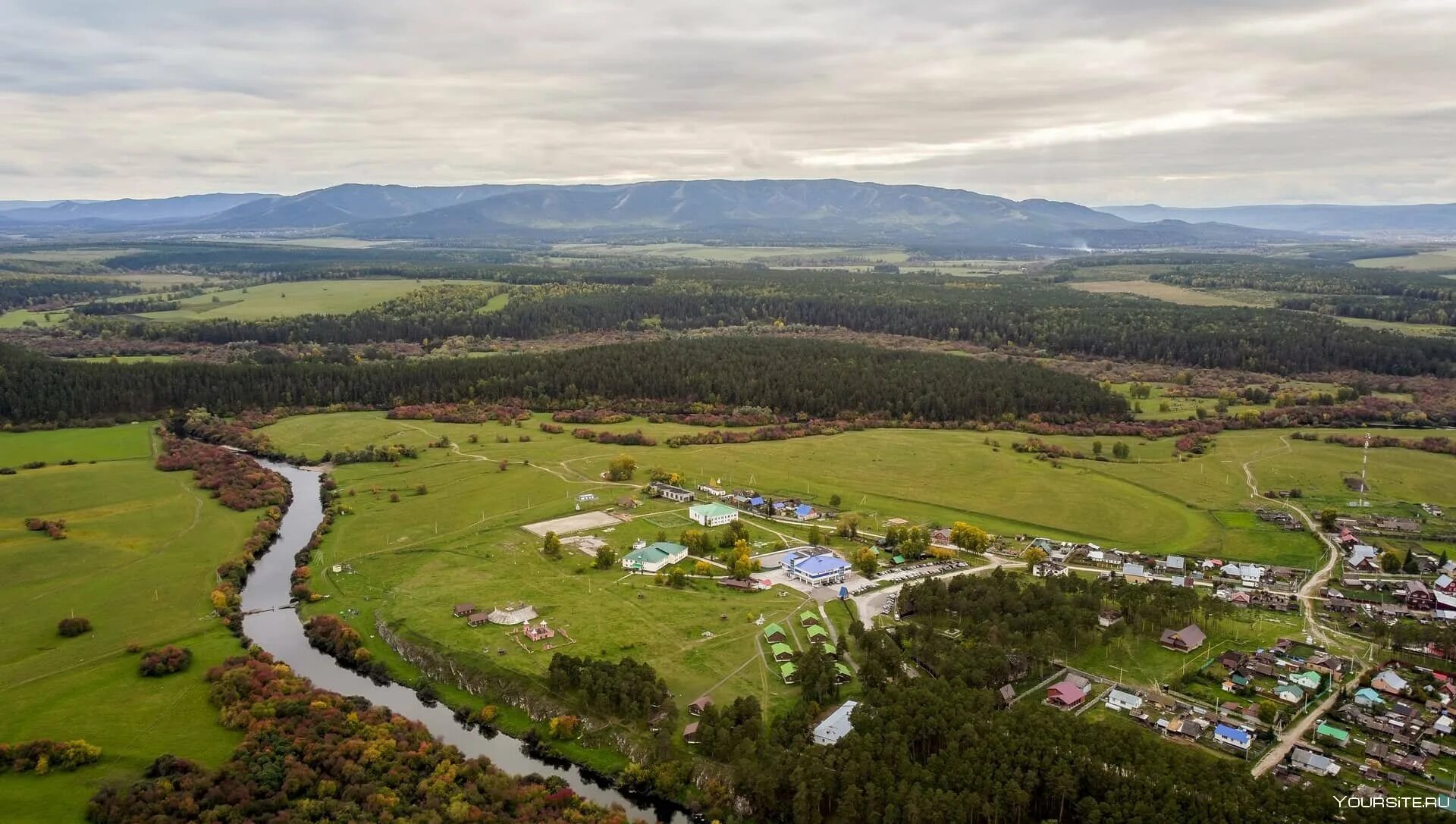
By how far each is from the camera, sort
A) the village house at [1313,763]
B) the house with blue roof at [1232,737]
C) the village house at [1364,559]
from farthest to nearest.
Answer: the village house at [1364,559]
the house with blue roof at [1232,737]
the village house at [1313,763]

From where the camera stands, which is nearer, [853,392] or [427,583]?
[427,583]

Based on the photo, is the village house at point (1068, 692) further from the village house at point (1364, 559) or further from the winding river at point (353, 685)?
the village house at point (1364, 559)

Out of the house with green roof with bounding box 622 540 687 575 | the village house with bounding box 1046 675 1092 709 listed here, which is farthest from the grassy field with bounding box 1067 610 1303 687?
the house with green roof with bounding box 622 540 687 575

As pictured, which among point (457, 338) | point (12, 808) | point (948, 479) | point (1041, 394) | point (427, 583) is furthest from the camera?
point (457, 338)

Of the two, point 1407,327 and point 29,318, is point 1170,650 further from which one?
point 29,318

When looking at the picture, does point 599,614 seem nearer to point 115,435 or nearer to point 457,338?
point 115,435

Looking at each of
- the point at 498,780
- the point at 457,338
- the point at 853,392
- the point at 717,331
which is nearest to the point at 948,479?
the point at 853,392

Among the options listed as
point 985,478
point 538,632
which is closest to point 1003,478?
point 985,478

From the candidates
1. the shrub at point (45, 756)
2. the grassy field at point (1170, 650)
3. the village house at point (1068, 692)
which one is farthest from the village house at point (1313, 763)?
the shrub at point (45, 756)
